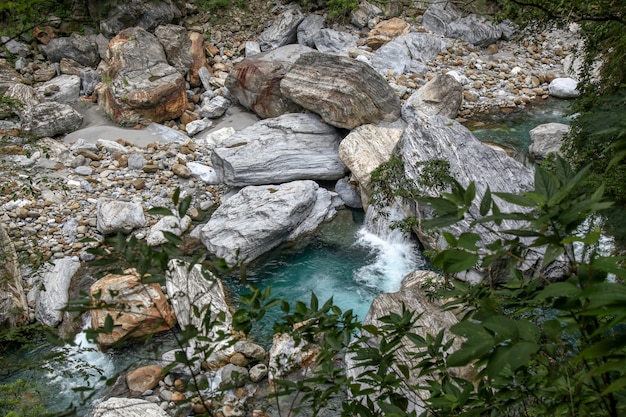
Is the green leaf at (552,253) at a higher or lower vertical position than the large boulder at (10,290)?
higher

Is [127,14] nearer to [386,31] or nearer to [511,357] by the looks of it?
[386,31]

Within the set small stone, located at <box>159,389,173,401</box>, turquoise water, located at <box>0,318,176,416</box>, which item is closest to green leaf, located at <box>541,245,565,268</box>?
turquoise water, located at <box>0,318,176,416</box>

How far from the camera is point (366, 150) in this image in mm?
8672

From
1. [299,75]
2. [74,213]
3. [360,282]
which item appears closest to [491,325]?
[360,282]

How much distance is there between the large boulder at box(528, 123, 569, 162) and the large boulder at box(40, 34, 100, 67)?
985 centimetres

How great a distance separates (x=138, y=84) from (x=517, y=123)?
7.76 metres

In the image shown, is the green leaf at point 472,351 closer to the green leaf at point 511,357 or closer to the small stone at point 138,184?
the green leaf at point 511,357

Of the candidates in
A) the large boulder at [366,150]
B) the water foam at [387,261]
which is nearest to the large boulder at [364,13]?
the large boulder at [366,150]

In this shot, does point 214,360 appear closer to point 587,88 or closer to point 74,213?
point 74,213

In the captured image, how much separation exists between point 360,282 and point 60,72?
29.3 feet

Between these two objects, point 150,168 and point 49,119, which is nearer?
point 150,168

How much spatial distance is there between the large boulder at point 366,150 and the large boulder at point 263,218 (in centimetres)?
65

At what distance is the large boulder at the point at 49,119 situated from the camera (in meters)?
9.77

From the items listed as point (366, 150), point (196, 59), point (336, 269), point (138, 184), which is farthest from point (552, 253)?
point (196, 59)
